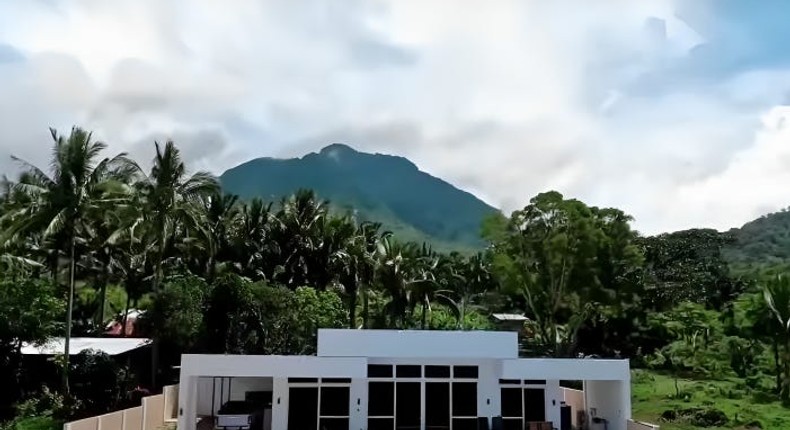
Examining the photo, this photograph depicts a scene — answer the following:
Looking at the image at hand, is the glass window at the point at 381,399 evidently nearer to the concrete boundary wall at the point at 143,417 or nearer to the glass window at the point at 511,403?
the glass window at the point at 511,403

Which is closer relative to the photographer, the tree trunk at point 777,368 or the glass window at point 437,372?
the glass window at point 437,372

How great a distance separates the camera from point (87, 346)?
27.0 meters

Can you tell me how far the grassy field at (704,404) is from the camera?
79.8 feet

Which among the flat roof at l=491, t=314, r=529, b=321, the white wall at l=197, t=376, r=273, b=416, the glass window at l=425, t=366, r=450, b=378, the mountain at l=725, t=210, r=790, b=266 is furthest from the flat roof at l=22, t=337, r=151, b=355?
the mountain at l=725, t=210, r=790, b=266

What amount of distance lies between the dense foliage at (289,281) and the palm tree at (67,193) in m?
0.05

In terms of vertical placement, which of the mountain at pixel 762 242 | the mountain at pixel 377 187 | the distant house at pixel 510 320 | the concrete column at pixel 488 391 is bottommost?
the concrete column at pixel 488 391

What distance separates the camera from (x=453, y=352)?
2130 centimetres

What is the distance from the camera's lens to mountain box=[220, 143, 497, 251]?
6107 inches

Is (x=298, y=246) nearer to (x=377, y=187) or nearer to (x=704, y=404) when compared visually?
(x=704, y=404)

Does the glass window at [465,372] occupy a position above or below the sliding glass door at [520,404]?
above

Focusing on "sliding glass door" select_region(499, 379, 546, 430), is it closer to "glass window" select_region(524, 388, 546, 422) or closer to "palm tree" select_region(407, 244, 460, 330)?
"glass window" select_region(524, 388, 546, 422)

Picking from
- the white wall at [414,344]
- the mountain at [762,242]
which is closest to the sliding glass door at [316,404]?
the white wall at [414,344]

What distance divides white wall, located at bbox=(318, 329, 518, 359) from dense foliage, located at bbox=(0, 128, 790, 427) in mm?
7643

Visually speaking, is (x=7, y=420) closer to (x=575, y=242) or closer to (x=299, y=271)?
(x=299, y=271)
